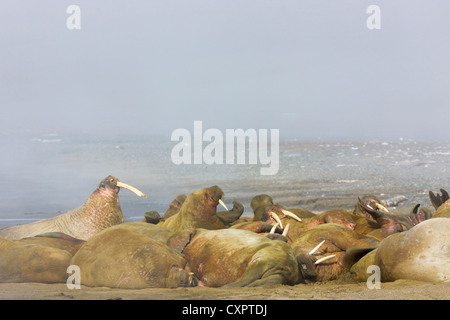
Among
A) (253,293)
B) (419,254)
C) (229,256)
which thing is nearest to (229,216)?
(229,256)

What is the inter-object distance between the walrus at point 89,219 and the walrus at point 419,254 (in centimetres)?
287

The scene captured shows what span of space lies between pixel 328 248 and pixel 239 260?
1.01 meters

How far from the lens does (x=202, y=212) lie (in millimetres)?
6223

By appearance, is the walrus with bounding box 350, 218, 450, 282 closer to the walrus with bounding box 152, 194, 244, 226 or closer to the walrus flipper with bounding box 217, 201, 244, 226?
the walrus with bounding box 152, 194, 244, 226

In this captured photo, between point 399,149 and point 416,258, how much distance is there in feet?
48.6

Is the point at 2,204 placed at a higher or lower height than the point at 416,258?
lower

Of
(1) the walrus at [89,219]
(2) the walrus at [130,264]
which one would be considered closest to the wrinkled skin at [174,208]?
(1) the walrus at [89,219]

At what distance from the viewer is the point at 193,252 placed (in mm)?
4770

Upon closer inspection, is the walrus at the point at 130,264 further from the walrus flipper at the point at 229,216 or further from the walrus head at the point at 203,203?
the walrus flipper at the point at 229,216

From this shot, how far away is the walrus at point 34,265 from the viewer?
15.1 feet
